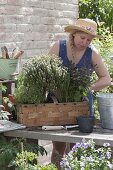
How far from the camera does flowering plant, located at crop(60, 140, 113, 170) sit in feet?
8.97

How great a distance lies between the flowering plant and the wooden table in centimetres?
11

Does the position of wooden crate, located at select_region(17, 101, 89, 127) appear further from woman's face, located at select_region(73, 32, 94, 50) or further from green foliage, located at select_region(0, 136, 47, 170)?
woman's face, located at select_region(73, 32, 94, 50)

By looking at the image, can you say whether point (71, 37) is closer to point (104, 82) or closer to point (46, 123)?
point (104, 82)

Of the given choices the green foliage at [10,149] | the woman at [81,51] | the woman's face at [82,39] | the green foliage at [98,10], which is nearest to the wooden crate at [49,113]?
the green foliage at [10,149]

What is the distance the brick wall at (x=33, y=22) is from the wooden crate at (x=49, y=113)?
122 centimetres

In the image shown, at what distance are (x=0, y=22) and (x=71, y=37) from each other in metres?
0.88

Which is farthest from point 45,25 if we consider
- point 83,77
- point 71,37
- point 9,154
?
point 9,154

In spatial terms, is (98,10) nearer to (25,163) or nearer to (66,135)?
(66,135)

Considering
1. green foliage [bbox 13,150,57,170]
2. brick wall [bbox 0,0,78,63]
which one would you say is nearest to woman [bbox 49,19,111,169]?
green foliage [bbox 13,150,57,170]

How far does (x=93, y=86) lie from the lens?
144 inches

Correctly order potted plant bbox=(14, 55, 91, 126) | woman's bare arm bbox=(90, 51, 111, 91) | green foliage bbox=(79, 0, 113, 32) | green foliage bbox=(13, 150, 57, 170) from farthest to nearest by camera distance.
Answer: green foliage bbox=(79, 0, 113, 32), woman's bare arm bbox=(90, 51, 111, 91), potted plant bbox=(14, 55, 91, 126), green foliage bbox=(13, 150, 57, 170)

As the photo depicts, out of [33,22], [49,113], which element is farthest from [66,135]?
[33,22]

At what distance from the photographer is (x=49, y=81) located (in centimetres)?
322

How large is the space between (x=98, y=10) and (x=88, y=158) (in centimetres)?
576
